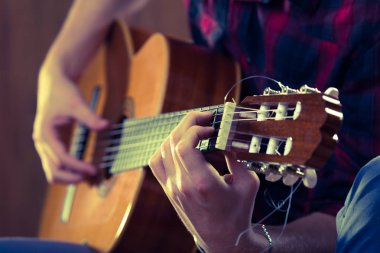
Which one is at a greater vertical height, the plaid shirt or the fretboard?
the plaid shirt

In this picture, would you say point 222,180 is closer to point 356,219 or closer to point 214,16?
point 356,219

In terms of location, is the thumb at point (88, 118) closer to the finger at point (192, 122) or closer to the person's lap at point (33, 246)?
the person's lap at point (33, 246)

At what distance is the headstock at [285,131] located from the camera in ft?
1.95

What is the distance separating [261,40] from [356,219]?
49cm

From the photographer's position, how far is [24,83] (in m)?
1.83

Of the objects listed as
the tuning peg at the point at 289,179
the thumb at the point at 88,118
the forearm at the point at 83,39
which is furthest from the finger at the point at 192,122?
the forearm at the point at 83,39

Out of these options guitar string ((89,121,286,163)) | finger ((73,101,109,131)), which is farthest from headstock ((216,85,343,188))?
finger ((73,101,109,131))

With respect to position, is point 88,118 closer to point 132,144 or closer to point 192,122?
point 132,144

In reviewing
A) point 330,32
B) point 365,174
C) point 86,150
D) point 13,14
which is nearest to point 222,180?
point 365,174

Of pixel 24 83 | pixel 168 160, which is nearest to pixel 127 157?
pixel 168 160

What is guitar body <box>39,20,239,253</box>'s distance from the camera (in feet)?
3.45

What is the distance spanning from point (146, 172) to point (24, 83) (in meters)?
0.91

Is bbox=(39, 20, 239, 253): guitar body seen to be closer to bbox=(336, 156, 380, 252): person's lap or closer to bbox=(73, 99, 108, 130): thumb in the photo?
bbox=(73, 99, 108, 130): thumb

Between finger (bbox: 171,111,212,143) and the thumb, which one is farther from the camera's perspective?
the thumb
